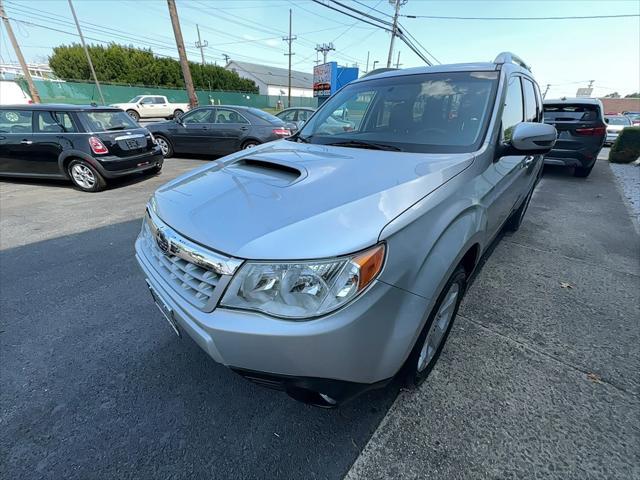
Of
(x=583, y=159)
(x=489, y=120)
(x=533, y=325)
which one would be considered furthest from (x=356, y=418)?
(x=583, y=159)

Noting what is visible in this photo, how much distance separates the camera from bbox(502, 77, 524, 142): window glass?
2.22 metres

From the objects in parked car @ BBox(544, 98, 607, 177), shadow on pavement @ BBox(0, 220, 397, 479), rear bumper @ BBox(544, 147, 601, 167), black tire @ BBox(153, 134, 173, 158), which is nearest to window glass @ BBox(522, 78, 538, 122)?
shadow on pavement @ BBox(0, 220, 397, 479)

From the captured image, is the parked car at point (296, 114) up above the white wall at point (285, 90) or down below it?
above

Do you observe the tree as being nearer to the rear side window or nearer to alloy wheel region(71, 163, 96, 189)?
alloy wheel region(71, 163, 96, 189)

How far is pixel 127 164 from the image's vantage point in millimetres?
6191

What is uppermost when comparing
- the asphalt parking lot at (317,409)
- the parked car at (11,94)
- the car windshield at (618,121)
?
the car windshield at (618,121)

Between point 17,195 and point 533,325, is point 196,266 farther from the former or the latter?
point 17,195

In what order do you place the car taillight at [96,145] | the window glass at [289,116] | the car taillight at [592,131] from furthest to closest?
the window glass at [289,116] → the car taillight at [592,131] → the car taillight at [96,145]

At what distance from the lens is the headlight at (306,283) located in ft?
3.81

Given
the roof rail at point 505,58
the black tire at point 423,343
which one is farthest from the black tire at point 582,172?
the black tire at point 423,343

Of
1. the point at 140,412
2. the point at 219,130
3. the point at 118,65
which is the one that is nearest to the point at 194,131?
the point at 219,130

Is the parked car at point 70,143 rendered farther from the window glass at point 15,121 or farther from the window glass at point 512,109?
the window glass at point 512,109

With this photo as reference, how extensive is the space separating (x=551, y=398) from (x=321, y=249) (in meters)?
1.77

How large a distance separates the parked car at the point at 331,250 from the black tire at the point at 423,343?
0.04 ft
